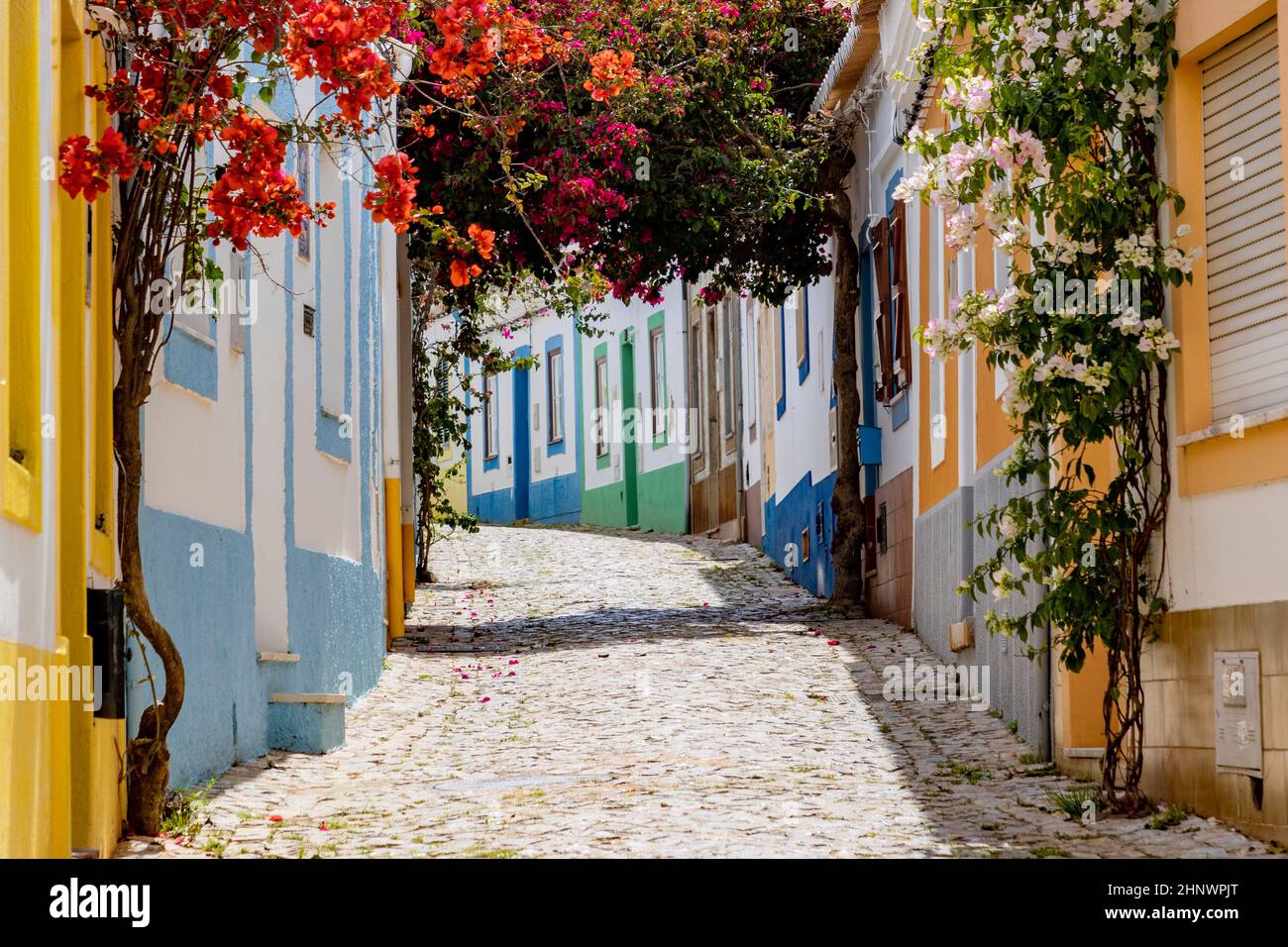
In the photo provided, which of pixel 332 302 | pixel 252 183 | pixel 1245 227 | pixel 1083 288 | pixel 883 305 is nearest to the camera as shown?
pixel 252 183

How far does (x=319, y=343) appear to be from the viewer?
490 inches

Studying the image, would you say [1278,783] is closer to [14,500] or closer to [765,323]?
[14,500]

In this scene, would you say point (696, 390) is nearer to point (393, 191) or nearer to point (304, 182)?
point (304, 182)

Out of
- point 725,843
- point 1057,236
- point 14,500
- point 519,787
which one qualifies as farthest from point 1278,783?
point 14,500

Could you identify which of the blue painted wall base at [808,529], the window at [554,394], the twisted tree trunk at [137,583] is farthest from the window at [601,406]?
the twisted tree trunk at [137,583]

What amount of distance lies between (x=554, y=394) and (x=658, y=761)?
23.9 metres

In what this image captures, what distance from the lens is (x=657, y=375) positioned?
29.0 metres

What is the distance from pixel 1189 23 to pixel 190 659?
520cm

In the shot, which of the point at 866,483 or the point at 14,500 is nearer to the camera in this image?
the point at 14,500

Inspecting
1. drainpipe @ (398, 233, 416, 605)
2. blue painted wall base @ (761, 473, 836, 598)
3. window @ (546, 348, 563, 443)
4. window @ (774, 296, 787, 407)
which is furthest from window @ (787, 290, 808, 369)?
window @ (546, 348, 563, 443)

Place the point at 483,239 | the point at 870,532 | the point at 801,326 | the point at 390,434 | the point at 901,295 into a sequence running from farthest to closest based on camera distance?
the point at 801,326
the point at 870,532
the point at 390,434
the point at 901,295
the point at 483,239

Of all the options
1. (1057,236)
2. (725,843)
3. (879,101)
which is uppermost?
(879,101)

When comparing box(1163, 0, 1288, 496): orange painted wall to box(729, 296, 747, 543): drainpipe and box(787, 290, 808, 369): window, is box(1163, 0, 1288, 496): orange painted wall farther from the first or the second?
box(729, 296, 747, 543): drainpipe

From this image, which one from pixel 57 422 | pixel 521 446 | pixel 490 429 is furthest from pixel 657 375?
pixel 57 422
